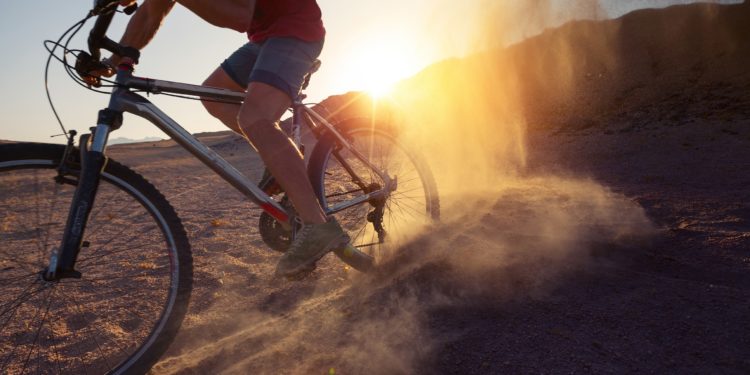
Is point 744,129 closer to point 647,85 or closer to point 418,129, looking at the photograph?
point 418,129

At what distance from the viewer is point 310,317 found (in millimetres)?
2424

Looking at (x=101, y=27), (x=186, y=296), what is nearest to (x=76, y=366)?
(x=186, y=296)

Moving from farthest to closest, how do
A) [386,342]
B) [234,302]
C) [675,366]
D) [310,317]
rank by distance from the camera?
[234,302] → [310,317] → [386,342] → [675,366]

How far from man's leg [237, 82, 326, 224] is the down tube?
259mm

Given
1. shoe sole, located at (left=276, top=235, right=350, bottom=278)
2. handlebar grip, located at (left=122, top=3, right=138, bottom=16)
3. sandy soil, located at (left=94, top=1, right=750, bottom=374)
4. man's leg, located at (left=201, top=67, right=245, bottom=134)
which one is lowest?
sandy soil, located at (left=94, top=1, right=750, bottom=374)

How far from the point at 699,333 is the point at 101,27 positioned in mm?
3075

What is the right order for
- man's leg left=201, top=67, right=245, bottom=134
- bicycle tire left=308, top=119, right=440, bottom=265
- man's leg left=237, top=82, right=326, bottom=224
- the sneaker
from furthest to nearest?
bicycle tire left=308, top=119, right=440, bottom=265 → man's leg left=201, top=67, right=245, bottom=134 → the sneaker → man's leg left=237, top=82, right=326, bottom=224

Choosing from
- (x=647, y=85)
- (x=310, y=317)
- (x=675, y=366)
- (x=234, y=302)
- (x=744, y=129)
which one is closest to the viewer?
(x=675, y=366)

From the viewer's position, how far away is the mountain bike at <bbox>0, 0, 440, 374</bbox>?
1847 mm

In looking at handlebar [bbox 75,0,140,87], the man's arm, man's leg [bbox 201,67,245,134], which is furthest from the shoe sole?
the man's arm

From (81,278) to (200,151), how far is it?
33.5 inches

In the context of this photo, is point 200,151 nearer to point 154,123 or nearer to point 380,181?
point 154,123

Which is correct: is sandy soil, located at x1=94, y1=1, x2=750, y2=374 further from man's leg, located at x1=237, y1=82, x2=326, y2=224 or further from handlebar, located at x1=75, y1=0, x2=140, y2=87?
handlebar, located at x1=75, y1=0, x2=140, y2=87

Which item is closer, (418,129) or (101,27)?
(101,27)
